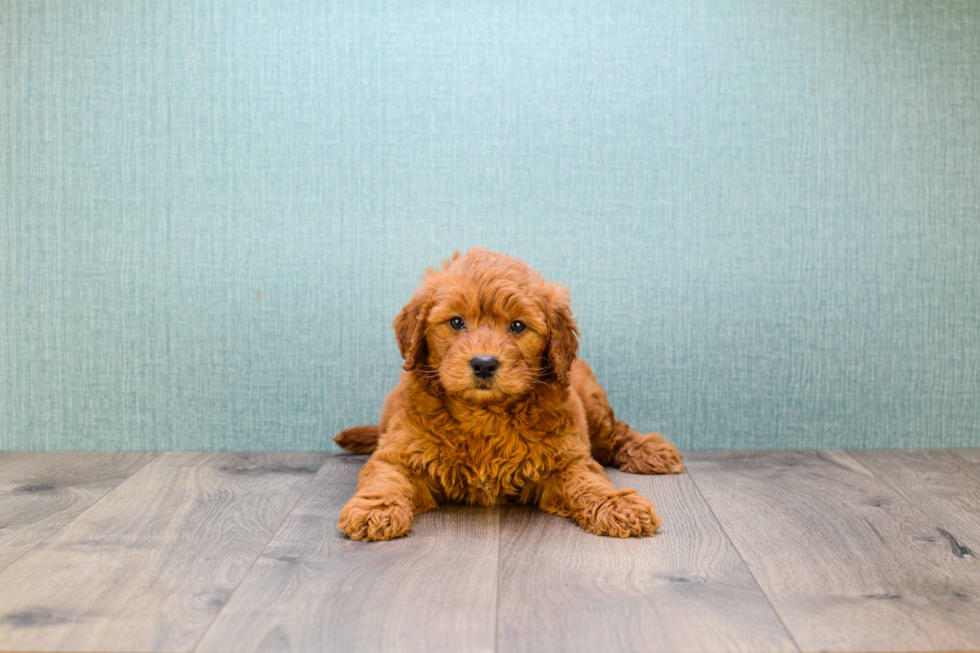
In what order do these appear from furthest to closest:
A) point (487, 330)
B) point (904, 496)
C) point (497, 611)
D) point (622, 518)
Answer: point (904, 496)
point (487, 330)
point (622, 518)
point (497, 611)

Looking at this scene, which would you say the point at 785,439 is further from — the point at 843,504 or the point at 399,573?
the point at 399,573

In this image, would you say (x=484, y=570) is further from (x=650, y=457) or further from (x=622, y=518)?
(x=650, y=457)

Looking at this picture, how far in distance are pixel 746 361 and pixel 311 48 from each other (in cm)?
199

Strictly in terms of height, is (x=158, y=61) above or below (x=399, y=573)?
above

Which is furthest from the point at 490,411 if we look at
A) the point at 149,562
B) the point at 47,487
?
the point at 47,487

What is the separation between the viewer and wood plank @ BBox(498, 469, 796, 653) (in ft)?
4.96

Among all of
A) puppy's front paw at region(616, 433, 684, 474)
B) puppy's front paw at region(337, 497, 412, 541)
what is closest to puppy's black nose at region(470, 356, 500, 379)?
puppy's front paw at region(337, 497, 412, 541)

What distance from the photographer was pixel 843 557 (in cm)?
194

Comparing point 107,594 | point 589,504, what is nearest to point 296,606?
point 107,594

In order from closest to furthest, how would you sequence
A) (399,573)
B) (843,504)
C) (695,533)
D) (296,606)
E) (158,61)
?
(296,606), (399,573), (695,533), (843,504), (158,61)

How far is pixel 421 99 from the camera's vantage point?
2.96 metres

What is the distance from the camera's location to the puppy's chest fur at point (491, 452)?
2244 mm

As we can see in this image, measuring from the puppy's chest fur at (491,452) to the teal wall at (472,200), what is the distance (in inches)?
33.3

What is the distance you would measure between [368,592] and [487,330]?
2.53 ft
